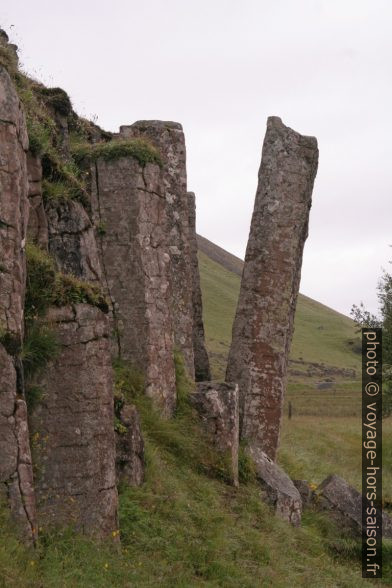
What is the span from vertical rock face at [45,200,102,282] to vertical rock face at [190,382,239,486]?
13.7 feet

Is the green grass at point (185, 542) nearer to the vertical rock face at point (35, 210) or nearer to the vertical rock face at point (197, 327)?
the vertical rock face at point (35, 210)

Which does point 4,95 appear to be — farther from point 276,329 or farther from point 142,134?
point 276,329

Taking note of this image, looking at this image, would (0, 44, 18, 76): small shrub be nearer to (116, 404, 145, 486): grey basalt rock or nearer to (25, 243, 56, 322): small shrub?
(25, 243, 56, 322): small shrub

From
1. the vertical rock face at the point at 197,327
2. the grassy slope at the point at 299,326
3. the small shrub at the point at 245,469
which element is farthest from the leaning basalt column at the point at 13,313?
the grassy slope at the point at 299,326

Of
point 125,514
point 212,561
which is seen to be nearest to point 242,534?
point 212,561

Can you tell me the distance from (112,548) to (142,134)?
35.9ft

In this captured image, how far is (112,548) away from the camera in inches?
443

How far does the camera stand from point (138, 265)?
53.7 feet

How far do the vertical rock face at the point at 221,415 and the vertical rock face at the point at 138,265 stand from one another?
67cm

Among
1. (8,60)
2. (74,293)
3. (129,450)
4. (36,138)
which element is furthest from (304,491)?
(8,60)

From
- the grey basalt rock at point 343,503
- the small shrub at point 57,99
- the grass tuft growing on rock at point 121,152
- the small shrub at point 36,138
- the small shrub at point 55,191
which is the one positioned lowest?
the grey basalt rock at point 343,503

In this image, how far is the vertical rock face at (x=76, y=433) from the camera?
11211mm

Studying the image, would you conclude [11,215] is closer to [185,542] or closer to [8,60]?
[8,60]

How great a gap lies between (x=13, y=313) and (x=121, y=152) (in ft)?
23.0
